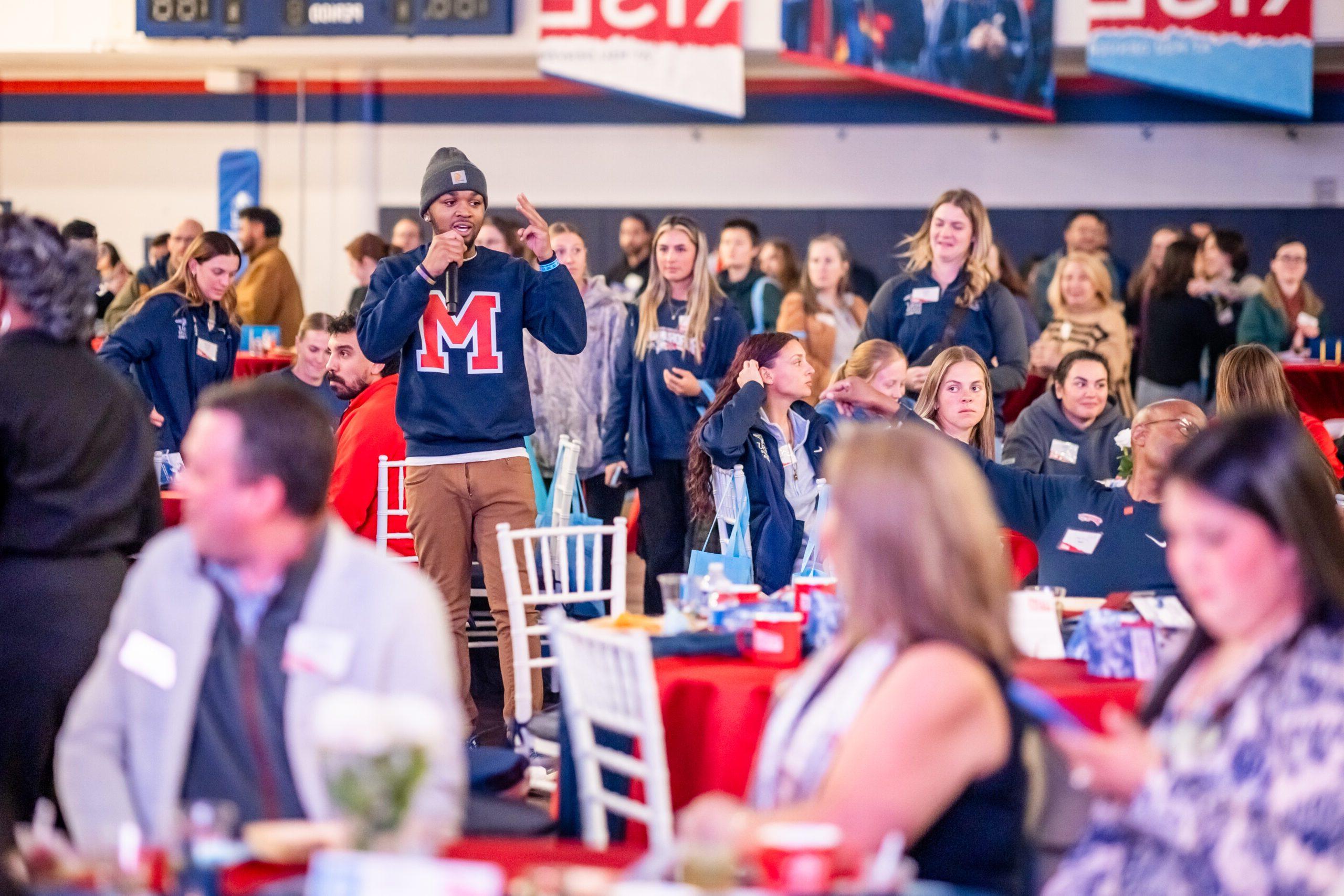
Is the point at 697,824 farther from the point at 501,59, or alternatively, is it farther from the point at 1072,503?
the point at 501,59

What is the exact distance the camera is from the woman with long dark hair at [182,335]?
590 centimetres

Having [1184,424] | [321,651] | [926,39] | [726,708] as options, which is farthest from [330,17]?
[321,651]

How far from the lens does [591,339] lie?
655 centimetres

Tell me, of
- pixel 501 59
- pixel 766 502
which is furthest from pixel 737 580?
pixel 501 59

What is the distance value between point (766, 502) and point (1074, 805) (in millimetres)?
2112

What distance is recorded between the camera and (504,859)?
76.7 inches

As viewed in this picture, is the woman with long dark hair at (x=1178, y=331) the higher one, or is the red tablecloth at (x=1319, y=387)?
the woman with long dark hair at (x=1178, y=331)

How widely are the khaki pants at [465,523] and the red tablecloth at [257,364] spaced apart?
10.6 ft

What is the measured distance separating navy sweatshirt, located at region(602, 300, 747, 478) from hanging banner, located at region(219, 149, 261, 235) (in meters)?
6.19

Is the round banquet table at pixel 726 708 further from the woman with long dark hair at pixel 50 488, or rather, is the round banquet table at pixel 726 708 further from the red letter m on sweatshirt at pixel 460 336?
the red letter m on sweatshirt at pixel 460 336

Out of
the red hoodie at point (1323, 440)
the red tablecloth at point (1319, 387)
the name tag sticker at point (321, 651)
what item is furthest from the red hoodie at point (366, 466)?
the red tablecloth at point (1319, 387)

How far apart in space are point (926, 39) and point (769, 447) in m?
4.88

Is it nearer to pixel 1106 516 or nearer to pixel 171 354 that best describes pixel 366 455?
pixel 171 354

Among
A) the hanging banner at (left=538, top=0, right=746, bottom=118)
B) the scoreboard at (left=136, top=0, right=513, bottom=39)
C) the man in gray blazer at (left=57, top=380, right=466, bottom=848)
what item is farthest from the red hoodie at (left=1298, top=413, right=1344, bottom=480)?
the scoreboard at (left=136, top=0, right=513, bottom=39)
